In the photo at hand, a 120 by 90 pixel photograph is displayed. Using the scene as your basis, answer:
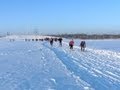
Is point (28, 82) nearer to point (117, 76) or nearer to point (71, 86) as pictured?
point (71, 86)

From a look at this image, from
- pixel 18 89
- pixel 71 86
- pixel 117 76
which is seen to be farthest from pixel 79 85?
pixel 117 76

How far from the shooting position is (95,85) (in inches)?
426

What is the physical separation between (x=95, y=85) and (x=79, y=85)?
532 mm

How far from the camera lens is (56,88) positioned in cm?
1055

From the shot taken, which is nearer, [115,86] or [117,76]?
[115,86]

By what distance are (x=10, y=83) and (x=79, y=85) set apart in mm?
2707

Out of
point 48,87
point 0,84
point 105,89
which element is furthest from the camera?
point 0,84

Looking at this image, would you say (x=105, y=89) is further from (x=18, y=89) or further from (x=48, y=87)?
(x=18, y=89)

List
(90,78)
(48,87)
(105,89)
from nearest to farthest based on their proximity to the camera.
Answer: (105,89) → (48,87) → (90,78)

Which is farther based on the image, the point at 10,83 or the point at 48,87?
the point at 10,83

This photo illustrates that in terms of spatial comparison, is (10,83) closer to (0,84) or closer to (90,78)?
(0,84)

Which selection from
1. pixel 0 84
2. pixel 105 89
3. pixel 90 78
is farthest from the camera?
pixel 90 78

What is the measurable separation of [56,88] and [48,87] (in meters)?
0.40

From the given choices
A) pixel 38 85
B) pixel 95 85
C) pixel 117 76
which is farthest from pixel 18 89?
pixel 117 76
